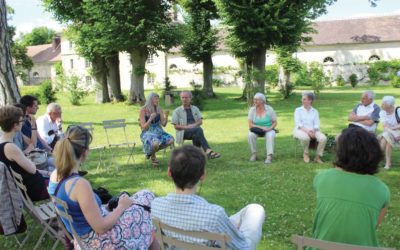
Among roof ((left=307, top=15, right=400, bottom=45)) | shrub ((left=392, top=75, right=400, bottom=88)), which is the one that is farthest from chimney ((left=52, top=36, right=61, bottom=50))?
shrub ((left=392, top=75, right=400, bottom=88))

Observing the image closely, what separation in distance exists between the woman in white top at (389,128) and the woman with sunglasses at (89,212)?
5.96 meters

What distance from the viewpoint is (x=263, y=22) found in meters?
20.0

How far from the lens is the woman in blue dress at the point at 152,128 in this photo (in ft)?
28.2

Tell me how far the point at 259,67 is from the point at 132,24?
6.96 meters

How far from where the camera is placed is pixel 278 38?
20.9 metres

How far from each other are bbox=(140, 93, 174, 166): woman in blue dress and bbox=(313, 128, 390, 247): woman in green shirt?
583 centimetres

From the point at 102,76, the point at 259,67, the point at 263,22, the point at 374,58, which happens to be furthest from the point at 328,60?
the point at 263,22

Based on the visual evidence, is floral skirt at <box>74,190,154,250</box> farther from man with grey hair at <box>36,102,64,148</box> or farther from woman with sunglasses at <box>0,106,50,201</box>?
man with grey hair at <box>36,102,64,148</box>

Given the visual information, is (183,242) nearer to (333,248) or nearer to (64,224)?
(333,248)

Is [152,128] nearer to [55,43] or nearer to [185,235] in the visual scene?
[185,235]

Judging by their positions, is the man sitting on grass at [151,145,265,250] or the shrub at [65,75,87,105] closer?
the man sitting on grass at [151,145,265,250]

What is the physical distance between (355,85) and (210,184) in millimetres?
34777

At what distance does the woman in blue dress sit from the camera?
28.2 ft

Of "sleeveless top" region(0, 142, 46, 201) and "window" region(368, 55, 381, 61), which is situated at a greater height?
"window" region(368, 55, 381, 61)
